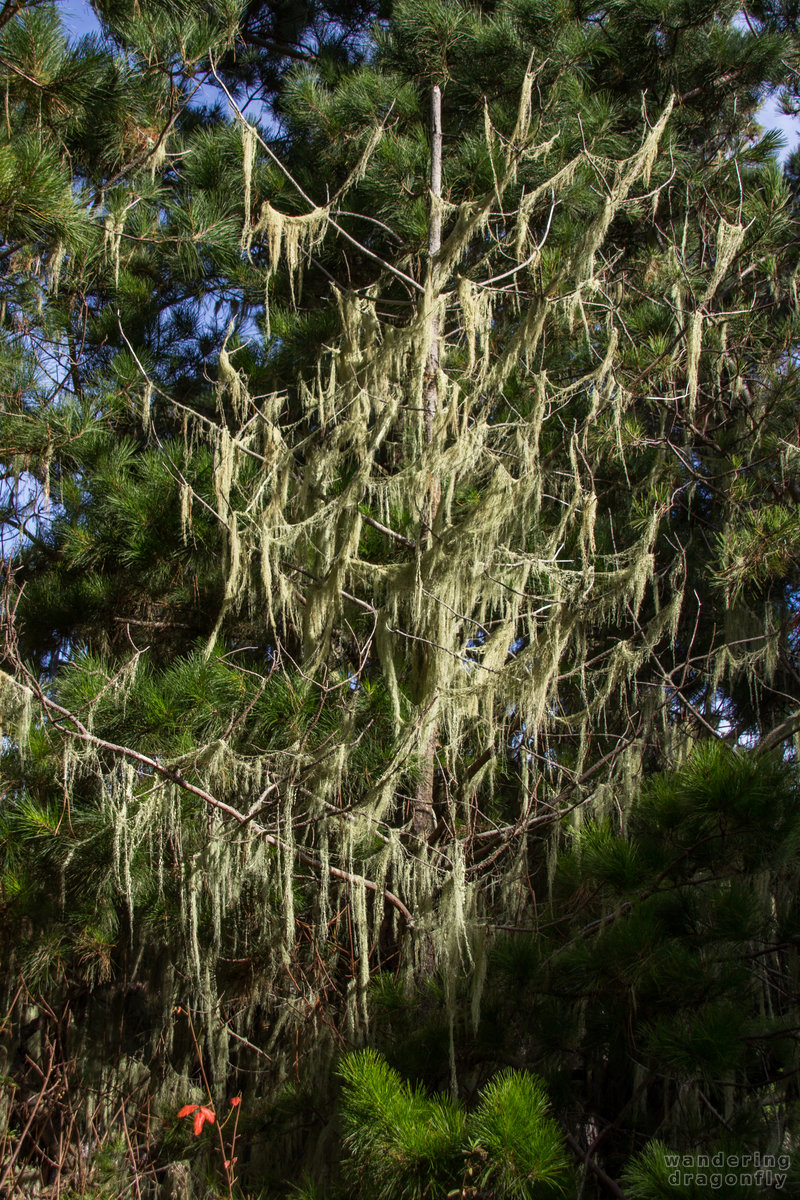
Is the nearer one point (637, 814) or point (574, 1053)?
point (637, 814)

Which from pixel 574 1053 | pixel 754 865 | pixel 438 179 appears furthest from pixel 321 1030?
pixel 438 179

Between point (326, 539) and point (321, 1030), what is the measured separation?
161 centimetres

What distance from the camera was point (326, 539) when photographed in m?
3.10

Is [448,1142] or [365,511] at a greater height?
[365,511]

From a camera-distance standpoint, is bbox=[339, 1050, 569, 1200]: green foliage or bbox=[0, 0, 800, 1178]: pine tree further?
bbox=[0, 0, 800, 1178]: pine tree

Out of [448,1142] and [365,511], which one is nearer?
[448,1142]

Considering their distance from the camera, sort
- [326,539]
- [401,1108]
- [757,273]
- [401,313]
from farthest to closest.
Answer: [401,313] < [757,273] < [326,539] < [401,1108]

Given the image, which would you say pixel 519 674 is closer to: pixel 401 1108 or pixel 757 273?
pixel 401 1108

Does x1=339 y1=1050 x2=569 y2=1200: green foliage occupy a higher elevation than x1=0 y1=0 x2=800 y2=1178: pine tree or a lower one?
lower

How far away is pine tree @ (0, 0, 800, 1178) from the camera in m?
2.89

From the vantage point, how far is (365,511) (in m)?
3.41

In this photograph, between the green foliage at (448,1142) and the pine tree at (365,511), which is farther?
the pine tree at (365,511)

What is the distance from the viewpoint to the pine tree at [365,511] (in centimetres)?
289

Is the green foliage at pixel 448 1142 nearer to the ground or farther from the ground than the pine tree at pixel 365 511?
nearer to the ground
